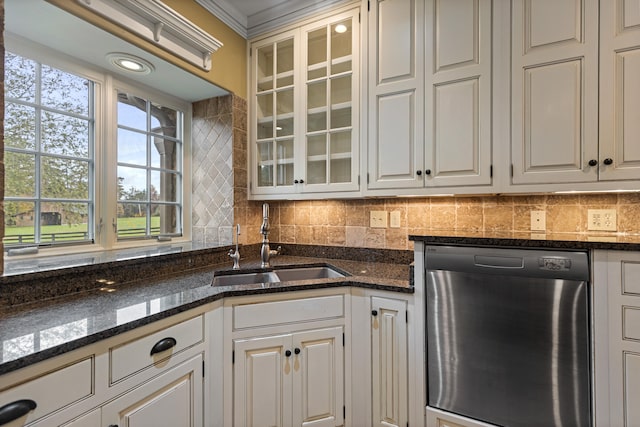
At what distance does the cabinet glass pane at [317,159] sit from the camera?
2.08 meters

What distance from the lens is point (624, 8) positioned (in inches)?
52.3

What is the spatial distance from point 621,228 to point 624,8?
1.01 m

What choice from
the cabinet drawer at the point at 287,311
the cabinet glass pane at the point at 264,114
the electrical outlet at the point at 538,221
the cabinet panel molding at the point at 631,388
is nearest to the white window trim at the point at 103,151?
the cabinet glass pane at the point at 264,114

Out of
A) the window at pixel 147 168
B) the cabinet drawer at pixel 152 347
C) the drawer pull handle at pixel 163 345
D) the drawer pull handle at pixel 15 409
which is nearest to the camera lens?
the drawer pull handle at pixel 15 409

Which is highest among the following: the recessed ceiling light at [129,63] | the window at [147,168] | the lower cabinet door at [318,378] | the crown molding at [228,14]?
the crown molding at [228,14]

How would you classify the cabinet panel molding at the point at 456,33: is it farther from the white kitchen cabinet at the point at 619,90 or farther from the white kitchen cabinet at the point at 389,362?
the white kitchen cabinet at the point at 389,362

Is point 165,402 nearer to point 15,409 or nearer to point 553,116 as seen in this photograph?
point 15,409

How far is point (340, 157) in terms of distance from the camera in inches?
79.7

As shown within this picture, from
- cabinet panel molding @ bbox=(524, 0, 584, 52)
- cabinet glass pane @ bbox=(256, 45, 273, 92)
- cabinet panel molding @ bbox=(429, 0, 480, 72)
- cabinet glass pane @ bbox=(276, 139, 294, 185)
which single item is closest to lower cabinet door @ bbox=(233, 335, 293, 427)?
cabinet glass pane @ bbox=(276, 139, 294, 185)

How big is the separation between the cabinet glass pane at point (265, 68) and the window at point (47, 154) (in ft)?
3.47

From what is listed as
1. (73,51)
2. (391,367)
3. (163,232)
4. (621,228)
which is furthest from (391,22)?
(163,232)

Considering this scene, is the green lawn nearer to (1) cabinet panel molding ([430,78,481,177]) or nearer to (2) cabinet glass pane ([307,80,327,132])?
(2) cabinet glass pane ([307,80,327,132])

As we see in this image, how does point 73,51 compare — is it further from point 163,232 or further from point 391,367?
point 391,367

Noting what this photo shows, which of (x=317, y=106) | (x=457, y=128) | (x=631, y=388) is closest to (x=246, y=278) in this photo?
(x=317, y=106)
